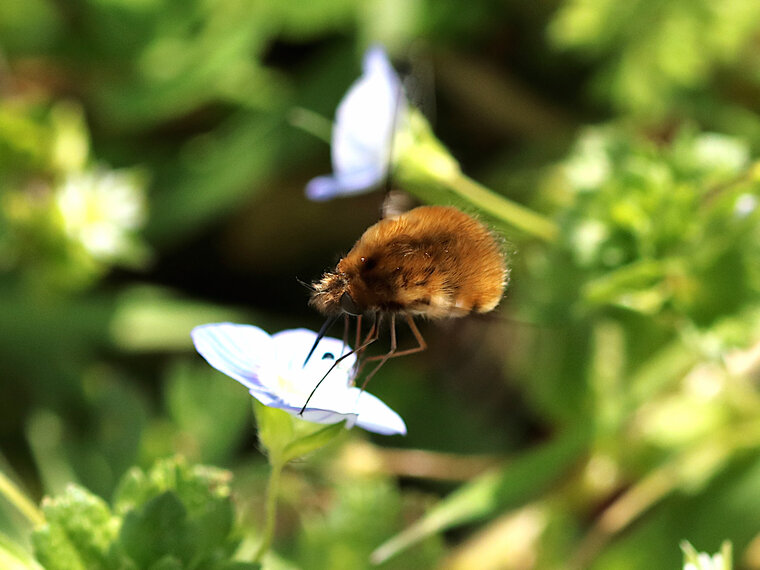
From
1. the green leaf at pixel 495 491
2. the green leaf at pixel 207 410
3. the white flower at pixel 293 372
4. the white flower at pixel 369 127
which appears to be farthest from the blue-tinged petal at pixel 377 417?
the green leaf at pixel 207 410

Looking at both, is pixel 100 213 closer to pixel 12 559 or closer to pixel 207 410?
pixel 207 410

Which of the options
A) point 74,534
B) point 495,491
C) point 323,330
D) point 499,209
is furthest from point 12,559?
point 499,209

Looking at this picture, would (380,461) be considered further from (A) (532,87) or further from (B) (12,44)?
(B) (12,44)

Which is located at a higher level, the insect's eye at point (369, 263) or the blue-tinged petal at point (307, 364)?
the insect's eye at point (369, 263)

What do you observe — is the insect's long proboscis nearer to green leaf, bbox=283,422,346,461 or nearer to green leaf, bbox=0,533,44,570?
green leaf, bbox=283,422,346,461

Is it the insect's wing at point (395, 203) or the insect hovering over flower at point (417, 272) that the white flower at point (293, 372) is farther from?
the insect's wing at point (395, 203)

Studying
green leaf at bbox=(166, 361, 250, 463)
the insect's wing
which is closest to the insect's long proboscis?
the insect's wing

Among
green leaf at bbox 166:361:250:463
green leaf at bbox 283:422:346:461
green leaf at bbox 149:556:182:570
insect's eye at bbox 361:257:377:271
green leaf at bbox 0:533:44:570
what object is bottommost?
green leaf at bbox 166:361:250:463
